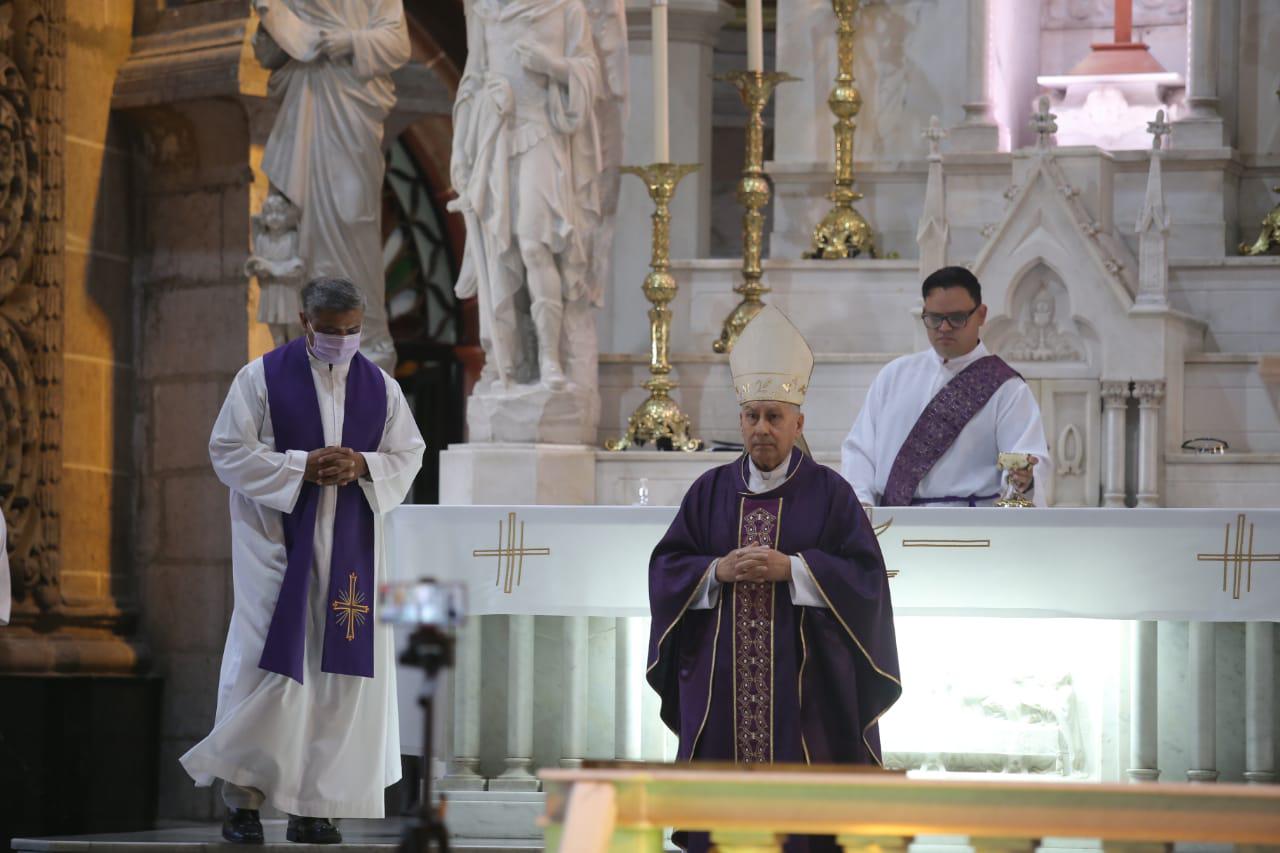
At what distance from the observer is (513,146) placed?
8.67m

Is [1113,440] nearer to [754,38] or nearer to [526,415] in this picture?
[754,38]

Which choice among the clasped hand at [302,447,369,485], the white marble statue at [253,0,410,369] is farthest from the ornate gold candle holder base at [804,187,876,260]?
the clasped hand at [302,447,369,485]

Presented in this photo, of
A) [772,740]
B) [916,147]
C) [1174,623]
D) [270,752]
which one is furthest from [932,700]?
[916,147]

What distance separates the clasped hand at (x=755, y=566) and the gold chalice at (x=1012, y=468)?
1.59m

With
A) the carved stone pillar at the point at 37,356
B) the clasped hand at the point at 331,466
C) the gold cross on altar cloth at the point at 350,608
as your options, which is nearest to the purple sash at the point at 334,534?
the gold cross on altar cloth at the point at 350,608

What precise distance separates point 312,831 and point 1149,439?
3751 mm

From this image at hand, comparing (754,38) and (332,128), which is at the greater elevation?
(754,38)

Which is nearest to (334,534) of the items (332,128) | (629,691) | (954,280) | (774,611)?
(629,691)

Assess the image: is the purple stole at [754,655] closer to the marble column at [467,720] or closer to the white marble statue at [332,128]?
the marble column at [467,720]

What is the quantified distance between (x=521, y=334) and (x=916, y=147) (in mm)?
2222

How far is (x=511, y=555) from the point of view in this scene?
22.5ft

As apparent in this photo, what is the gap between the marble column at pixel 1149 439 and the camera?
28.0ft

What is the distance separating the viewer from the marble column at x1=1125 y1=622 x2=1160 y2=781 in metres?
6.52

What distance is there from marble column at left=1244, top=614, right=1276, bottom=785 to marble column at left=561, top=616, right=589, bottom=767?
199cm
